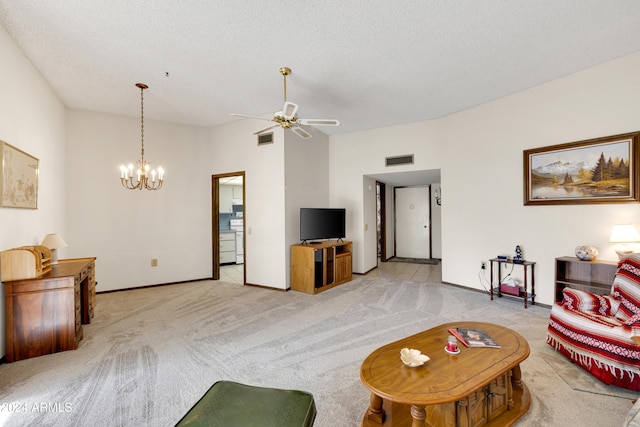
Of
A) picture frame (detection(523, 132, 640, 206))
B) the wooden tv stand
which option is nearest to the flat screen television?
the wooden tv stand

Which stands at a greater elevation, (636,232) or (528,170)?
(528,170)

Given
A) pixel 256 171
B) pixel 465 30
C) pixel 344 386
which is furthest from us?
pixel 256 171

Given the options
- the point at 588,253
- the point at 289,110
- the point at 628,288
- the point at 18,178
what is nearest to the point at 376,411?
the point at 628,288

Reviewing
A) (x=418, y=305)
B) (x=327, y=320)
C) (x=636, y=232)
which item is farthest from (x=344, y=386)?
(x=636, y=232)

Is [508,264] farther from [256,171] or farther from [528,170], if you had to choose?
→ [256,171]

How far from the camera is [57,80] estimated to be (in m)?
3.62

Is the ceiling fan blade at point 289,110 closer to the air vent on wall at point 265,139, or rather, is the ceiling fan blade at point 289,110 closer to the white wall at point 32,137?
the air vent on wall at point 265,139

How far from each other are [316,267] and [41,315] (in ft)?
10.8

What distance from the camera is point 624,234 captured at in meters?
3.03

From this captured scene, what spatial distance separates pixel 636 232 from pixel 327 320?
3.49 metres

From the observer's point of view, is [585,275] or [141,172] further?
→ [141,172]

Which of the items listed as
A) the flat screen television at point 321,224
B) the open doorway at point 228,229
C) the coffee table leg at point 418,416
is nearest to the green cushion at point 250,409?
the coffee table leg at point 418,416

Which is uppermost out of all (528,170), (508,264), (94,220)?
(528,170)

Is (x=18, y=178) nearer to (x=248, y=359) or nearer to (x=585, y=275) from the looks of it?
(x=248, y=359)
